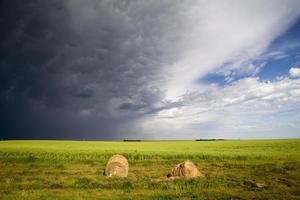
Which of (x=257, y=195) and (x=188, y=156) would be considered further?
(x=188, y=156)

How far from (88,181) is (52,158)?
82.8ft

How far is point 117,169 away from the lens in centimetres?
3438

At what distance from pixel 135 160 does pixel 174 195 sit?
29.6 m

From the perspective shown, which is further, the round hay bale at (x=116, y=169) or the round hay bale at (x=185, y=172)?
the round hay bale at (x=116, y=169)

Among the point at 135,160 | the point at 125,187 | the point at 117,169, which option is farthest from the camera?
the point at 135,160

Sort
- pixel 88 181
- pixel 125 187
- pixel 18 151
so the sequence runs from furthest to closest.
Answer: pixel 18 151
pixel 88 181
pixel 125 187

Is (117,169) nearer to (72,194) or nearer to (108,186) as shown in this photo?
(108,186)

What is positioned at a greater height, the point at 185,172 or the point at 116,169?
the point at 116,169

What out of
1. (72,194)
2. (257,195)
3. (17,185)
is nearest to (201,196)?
(257,195)

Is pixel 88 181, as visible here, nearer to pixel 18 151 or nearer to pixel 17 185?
pixel 17 185

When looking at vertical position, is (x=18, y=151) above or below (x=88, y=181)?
above

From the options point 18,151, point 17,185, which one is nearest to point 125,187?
point 17,185

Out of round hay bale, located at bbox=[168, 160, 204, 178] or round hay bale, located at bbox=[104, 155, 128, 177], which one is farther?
round hay bale, located at bbox=[104, 155, 128, 177]

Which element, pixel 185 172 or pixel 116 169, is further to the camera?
pixel 116 169
